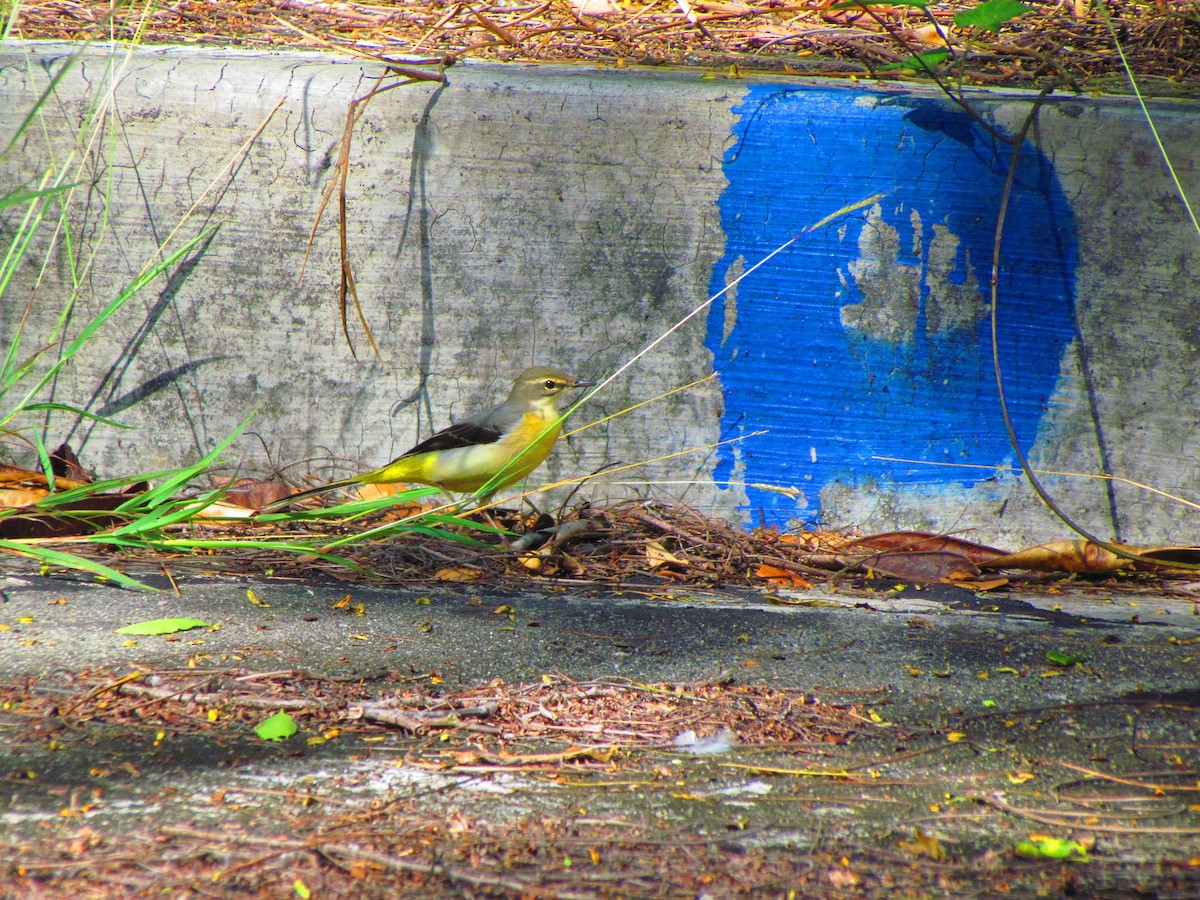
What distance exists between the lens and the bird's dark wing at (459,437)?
4383 millimetres

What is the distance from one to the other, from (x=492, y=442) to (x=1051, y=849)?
3.10m

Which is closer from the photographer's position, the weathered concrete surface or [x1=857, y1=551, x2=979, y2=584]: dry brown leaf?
the weathered concrete surface

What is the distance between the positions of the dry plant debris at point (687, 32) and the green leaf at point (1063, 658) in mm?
2680

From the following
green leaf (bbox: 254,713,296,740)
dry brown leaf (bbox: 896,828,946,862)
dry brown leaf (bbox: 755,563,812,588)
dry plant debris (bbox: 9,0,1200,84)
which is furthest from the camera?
dry plant debris (bbox: 9,0,1200,84)

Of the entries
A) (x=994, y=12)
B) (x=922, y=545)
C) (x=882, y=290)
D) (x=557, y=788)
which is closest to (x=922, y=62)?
(x=994, y=12)

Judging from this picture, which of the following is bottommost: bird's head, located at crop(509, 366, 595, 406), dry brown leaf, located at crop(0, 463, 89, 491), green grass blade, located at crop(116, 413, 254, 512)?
dry brown leaf, located at crop(0, 463, 89, 491)

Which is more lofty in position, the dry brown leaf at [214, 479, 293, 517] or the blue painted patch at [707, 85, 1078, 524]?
the blue painted patch at [707, 85, 1078, 524]

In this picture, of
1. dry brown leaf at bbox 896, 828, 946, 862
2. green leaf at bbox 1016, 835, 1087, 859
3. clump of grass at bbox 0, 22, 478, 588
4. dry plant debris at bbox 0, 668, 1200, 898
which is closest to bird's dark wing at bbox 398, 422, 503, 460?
clump of grass at bbox 0, 22, 478, 588

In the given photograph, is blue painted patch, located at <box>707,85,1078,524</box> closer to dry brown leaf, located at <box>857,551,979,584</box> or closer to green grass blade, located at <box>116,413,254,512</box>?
dry brown leaf, located at <box>857,551,979,584</box>

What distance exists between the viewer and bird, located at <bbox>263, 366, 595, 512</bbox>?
169 inches

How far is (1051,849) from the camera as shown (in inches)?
75.4

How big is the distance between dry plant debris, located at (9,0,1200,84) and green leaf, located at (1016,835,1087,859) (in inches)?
138

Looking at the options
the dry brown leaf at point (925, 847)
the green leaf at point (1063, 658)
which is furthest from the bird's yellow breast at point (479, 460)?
the dry brown leaf at point (925, 847)

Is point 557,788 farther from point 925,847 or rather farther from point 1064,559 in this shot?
point 1064,559
